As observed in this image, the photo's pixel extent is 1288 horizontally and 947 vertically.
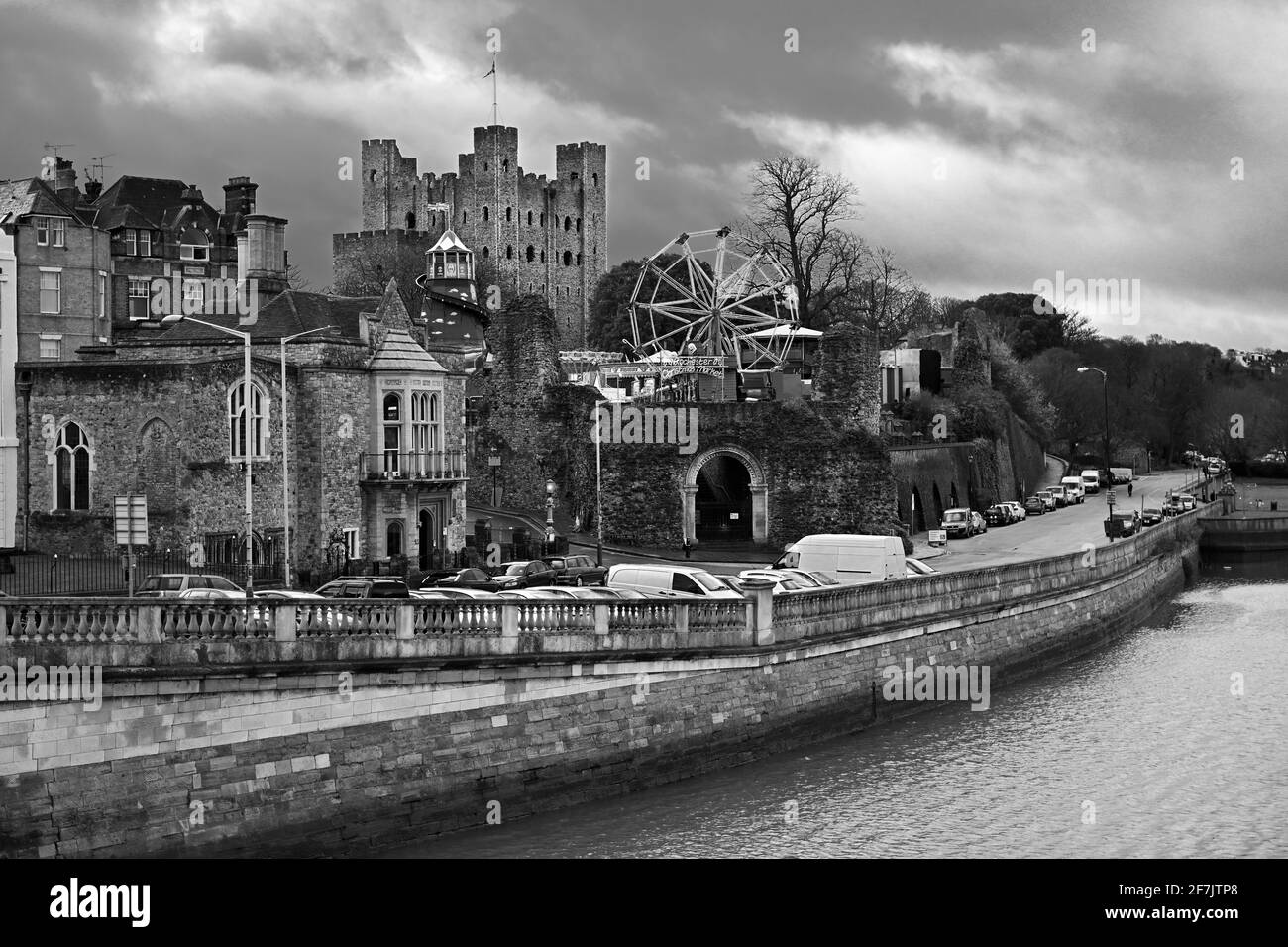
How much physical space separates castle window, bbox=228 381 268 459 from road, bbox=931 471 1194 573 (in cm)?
1929

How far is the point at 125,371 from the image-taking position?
43.9 meters

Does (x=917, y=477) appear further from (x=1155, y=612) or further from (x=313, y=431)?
(x=313, y=431)

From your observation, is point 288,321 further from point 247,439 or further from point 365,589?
point 365,589

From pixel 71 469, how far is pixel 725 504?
84.6 feet

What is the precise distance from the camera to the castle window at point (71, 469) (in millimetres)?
44250

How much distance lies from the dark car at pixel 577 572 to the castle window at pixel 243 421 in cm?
824

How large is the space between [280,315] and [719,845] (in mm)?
24894

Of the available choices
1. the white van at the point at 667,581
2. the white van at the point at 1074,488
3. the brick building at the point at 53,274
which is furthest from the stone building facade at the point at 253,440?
the white van at the point at 1074,488

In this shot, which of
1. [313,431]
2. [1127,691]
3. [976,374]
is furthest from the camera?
[976,374]

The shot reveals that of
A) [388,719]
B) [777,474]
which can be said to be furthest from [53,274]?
[388,719]

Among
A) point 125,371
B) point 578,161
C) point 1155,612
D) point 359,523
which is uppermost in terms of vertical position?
point 578,161

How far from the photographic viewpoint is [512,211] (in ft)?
491

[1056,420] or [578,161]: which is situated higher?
[578,161]
